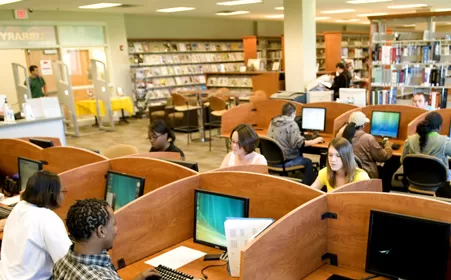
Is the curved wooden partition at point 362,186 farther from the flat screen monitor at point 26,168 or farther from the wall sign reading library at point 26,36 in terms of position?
the wall sign reading library at point 26,36

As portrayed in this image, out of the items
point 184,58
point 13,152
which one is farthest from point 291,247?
point 184,58

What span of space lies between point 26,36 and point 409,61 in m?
7.93

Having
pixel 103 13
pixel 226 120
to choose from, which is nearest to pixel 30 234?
pixel 226 120

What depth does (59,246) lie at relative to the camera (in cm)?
218

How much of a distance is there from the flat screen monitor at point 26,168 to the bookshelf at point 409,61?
202 inches

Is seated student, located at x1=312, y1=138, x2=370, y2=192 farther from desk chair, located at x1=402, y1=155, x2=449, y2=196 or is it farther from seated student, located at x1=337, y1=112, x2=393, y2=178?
seated student, located at x1=337, y1=112, x2=393, y2=178

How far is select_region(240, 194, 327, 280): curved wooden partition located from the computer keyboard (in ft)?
1.36

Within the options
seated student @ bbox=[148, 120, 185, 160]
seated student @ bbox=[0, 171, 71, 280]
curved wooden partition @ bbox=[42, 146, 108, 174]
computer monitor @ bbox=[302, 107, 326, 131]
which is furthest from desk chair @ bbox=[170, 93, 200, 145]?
seated student @ bbox=[0, 171, 71, 280]

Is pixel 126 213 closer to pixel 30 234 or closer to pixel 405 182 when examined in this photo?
pixel 30 234

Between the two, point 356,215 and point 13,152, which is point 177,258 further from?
point 13,152

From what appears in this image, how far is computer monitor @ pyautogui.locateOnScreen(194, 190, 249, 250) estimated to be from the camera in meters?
2.26

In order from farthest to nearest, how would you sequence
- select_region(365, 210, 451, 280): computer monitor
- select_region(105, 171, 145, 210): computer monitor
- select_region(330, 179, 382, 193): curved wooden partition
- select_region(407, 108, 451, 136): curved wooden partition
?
select_region(407, 108, 451, 136): curved wooden partition, select_region(105, 171, 145, 210): computer monitor, select_region(330, 179, 382, 193): curved wooden partition, select_region(365, 210, 451, 280): computer monitor

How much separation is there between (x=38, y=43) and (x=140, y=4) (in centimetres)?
275

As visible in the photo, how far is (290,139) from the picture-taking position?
16.1ft
